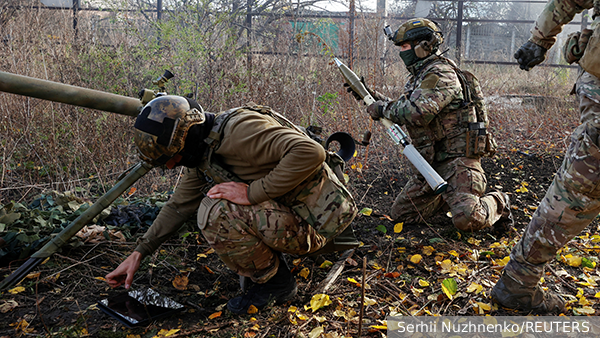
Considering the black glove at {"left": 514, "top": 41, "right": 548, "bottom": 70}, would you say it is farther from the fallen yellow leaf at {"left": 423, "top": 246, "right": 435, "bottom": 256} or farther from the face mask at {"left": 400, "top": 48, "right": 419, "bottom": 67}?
the fallen yellow leaf at {"left": 423, "top": 246, "right": 435, "bottom": 256}

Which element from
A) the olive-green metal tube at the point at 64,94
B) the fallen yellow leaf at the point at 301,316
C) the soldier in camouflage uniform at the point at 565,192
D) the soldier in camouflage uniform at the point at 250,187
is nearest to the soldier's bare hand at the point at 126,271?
the soldier in camouflage uniform at the point at 250,187

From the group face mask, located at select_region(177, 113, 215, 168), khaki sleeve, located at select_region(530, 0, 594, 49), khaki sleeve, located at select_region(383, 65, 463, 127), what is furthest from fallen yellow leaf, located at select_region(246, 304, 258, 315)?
khaki sleeve, located at select_region(530, 0, 594, 49)

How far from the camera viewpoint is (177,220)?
2.64m

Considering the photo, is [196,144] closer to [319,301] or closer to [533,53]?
[319,301]

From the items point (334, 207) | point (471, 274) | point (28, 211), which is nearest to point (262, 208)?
point (334, 207)

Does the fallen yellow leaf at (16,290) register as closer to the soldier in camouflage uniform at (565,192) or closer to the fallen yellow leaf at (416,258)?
the fallen yellow leaf at (416,258)

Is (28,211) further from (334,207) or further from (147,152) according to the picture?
(334,207)

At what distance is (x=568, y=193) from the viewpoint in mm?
2127

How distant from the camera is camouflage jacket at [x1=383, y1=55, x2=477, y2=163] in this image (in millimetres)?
3479

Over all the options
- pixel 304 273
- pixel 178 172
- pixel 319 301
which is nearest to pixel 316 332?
pixel 319 301

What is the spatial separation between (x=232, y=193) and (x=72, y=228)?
1016mm

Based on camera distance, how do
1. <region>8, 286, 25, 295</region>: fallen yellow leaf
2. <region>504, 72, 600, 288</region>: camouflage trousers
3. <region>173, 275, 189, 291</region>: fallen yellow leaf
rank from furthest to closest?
<region>173, 275, 189, 291</region>: fallen yellow leaf
<region>8, 286, 25, 295</region>: fallen yellow leaf
<region>504, 72, 600, 288</region>: camouflage trousers

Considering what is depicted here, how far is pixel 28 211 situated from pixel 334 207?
2259mm

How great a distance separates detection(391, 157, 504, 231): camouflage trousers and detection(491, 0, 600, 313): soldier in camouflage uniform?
98 cm
